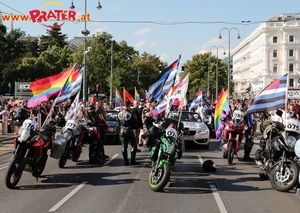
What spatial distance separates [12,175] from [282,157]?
5.36 m

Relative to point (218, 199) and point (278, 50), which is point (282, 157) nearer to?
point (218, 199)

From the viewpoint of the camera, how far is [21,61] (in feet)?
218

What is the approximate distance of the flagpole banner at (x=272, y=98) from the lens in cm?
956

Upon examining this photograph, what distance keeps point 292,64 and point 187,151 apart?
104 m

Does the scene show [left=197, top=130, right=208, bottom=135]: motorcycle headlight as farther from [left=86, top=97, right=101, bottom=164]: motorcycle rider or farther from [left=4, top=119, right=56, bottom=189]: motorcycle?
[left=4, top=119, right=56, bottom=189]: motorcycle

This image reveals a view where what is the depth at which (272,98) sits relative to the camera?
9.65 m

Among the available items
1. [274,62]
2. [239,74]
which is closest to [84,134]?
[274,62]

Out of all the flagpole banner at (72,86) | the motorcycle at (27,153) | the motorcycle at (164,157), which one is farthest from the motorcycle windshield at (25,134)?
the flagpole banner at (72,86)

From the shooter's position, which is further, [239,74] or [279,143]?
[239,74]

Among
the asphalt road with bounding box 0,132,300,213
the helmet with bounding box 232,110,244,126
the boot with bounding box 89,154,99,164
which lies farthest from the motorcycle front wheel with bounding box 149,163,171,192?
the helmet with bounding box 232,110,244,126

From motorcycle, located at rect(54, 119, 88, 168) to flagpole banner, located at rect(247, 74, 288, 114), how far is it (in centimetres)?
475

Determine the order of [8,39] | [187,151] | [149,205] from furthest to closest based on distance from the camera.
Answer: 1. [8,39]
2. [187,151]
3. [149,205]

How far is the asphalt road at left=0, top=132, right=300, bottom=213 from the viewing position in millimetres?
7406

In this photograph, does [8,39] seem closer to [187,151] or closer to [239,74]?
[187,151]
